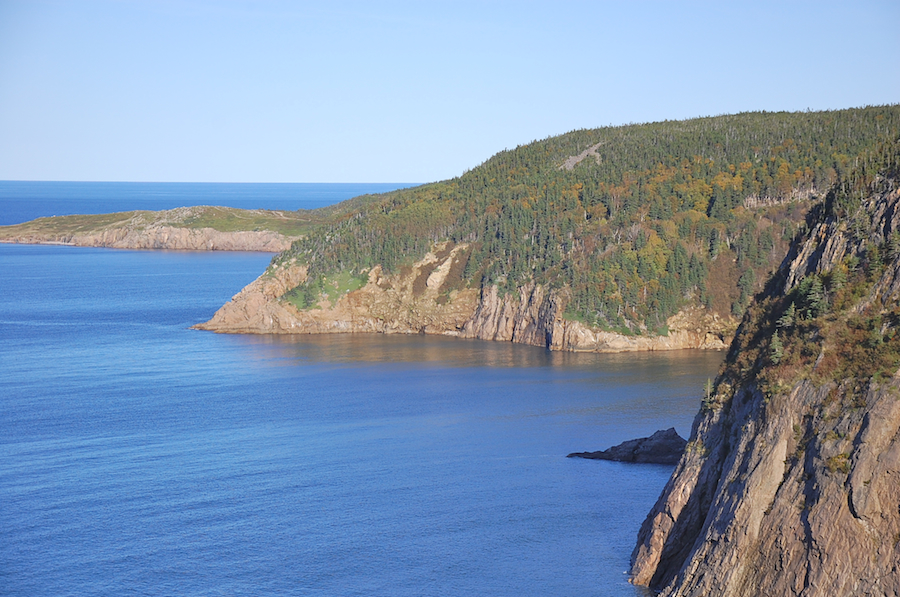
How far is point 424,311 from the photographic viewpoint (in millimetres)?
167875

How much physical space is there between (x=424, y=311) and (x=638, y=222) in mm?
39860

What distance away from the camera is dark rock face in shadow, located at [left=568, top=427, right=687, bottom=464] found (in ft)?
282

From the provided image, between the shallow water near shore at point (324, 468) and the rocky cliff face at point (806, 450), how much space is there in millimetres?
7117

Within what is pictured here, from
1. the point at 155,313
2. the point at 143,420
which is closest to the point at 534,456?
the point at 143,420

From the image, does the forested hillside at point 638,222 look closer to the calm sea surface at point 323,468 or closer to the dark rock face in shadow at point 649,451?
the calm sea surface at point 323,468

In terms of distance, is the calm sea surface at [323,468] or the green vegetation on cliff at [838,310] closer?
the green vegetation on cliff at [838,310]

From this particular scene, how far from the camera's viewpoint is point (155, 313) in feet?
593

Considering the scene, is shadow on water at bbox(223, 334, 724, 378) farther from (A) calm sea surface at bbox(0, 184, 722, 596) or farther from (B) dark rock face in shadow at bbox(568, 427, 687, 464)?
(B) dark rock face in shadow at bbox(568, 427, 687, 464)

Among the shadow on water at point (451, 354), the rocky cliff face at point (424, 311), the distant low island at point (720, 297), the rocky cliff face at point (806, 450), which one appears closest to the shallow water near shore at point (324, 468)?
the shadow on water at point (451, 354)

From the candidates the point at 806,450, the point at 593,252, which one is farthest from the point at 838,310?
the point at 593,252

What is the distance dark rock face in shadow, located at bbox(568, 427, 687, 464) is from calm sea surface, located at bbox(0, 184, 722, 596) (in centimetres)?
228

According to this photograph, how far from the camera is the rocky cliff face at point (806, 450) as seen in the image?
4678 centimetres

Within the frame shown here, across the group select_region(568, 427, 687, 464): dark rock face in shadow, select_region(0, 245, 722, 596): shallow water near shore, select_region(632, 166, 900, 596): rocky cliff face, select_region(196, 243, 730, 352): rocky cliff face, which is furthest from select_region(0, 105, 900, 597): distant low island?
select_region(0, 245, 722, 596): shallow water near shore

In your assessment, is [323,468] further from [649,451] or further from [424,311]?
[424,311]
